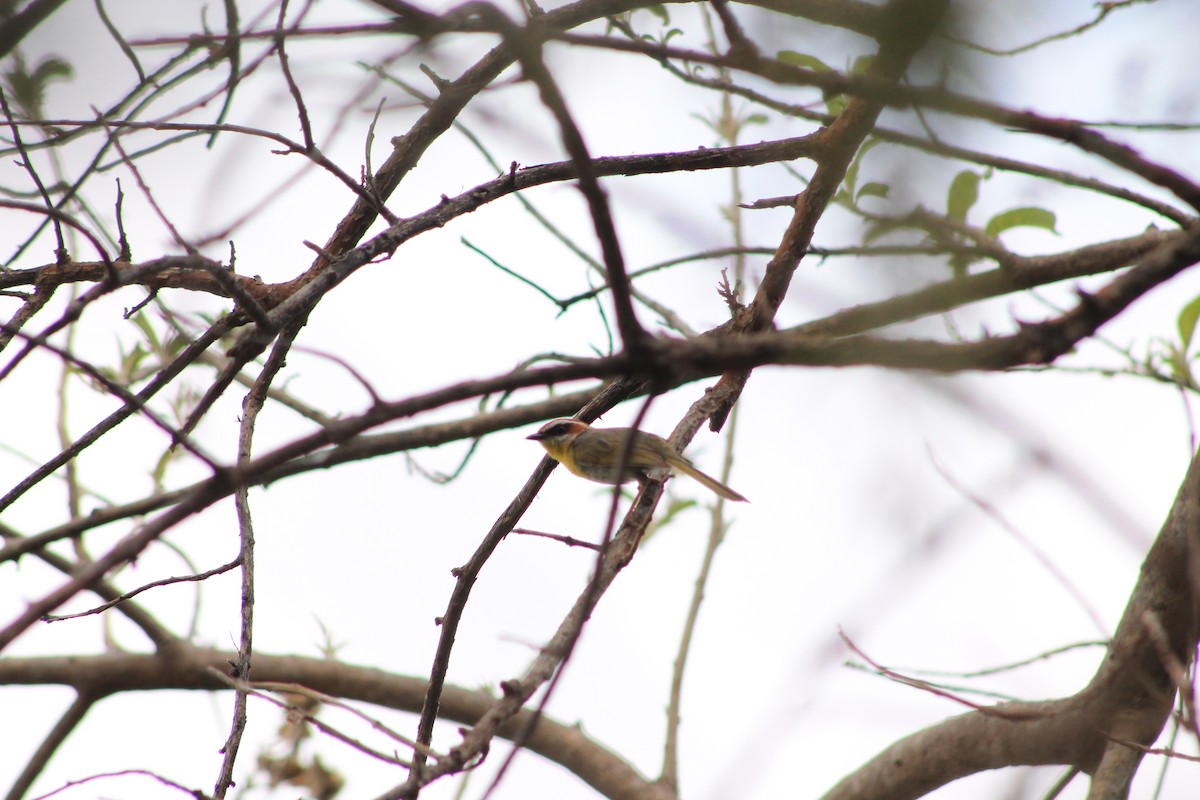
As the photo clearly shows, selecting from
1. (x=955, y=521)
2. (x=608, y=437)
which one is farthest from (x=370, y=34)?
(x=608, y=437)

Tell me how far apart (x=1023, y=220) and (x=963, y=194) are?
15.2 inches

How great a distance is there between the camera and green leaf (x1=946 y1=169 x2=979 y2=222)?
291 centimetres

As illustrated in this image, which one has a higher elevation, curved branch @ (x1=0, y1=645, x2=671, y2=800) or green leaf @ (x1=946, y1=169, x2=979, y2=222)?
green leaf @ (x1=946, y1=169, x2=979, y2=222)

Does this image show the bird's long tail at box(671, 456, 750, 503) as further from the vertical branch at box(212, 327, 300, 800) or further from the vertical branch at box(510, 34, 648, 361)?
the vertical branch at box(510, 34, 648, 361)

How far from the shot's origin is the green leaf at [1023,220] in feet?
10.3

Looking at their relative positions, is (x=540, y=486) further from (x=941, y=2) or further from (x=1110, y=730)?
(x=941, y=2)

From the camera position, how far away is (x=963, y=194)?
9.59 feet

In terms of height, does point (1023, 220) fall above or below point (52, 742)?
above

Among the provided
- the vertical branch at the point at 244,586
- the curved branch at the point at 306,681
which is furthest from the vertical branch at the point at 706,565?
the vertical branch at the point at 244,586

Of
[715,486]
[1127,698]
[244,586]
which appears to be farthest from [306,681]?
[1127,698]

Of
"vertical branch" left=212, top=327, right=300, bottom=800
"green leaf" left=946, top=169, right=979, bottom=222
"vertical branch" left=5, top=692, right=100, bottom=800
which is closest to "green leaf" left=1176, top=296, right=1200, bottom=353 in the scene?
"green leaf" left=946, top=169, right=979, bottom=222

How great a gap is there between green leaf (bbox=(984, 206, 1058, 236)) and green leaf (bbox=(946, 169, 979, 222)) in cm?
21

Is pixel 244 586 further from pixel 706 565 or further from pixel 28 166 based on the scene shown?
pixel 706 565

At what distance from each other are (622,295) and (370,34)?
2.42 feet
